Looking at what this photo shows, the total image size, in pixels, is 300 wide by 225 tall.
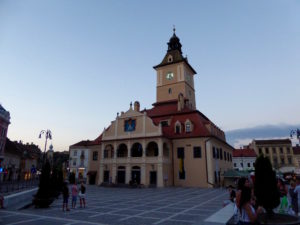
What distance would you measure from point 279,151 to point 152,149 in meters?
61.6

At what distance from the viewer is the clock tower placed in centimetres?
5066

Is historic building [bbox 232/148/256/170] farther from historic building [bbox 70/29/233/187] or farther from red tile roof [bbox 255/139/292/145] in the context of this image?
historic building [bbox 70/29/233/187]

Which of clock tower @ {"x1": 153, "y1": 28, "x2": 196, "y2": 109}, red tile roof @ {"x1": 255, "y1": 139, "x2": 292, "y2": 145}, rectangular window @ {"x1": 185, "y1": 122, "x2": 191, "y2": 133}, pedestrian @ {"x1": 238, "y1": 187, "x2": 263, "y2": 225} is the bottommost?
pedestrian @ {"x1": 238, "y1": 187, "x2": 263, "y2": 225}

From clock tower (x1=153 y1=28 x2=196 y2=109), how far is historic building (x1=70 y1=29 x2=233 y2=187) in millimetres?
6228

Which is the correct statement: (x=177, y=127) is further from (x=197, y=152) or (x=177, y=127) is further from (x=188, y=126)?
(x=197, y=152)

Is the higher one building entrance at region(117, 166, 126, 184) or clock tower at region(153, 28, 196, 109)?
clock tower at region(153, 28, 196, 109)

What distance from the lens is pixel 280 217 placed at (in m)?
10.3

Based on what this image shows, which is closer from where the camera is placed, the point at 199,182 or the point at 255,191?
the point at 255,191

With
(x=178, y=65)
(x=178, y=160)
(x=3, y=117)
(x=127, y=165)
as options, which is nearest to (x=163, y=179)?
(x=178, y=160)

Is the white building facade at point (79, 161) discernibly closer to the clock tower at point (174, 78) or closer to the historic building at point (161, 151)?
the historic building at point (161, 151)

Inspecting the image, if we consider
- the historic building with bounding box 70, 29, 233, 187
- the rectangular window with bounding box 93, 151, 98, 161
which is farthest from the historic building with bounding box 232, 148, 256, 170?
the rectangular window with bounding box 93, 151, 98, 161

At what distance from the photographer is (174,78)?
51844 mm

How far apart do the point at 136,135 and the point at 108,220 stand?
2770cm

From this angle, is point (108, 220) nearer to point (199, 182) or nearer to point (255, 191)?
point (255, 191)
